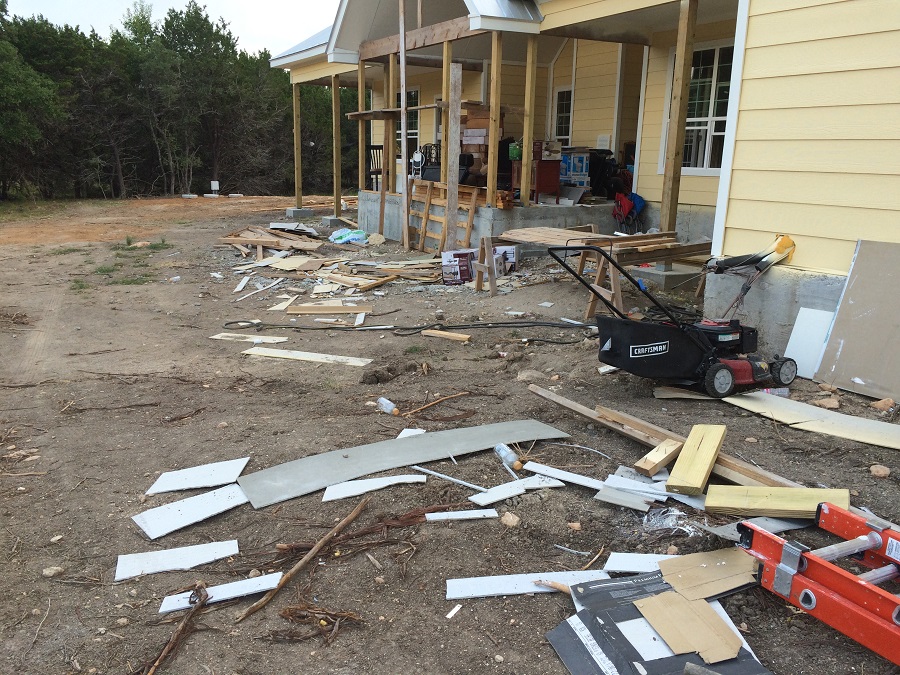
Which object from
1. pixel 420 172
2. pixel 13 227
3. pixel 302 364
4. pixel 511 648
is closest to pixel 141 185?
pixel 13 227

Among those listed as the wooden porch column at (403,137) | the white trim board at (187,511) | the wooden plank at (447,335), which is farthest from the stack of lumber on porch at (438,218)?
the white trim board at (187,511)

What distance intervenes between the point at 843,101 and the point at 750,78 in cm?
94

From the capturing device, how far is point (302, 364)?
7598mm

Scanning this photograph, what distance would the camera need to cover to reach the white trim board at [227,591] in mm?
3262

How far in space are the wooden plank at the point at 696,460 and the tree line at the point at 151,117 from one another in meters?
26.2

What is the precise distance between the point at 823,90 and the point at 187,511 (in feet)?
20.3

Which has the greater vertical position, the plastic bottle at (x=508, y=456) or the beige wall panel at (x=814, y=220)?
the beige wall panel at (x=814, y=220)

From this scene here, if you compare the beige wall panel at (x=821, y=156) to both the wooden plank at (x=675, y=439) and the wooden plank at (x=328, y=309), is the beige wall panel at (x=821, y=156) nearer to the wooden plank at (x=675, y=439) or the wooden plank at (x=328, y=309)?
the wooden plank at (x=675, y=439)

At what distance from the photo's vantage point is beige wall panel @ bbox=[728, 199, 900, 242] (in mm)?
5844

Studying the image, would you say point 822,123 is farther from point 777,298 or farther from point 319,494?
point 319,494

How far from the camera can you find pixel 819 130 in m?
6.17

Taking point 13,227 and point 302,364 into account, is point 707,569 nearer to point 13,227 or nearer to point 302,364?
point 302,364

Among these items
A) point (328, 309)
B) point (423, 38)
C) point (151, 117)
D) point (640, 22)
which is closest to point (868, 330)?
point (328, 309)

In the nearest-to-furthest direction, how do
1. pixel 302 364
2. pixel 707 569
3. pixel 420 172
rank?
pixel 707 569 → pixel 302 364 → pixel 420 172
